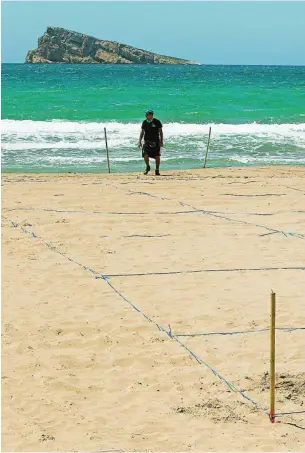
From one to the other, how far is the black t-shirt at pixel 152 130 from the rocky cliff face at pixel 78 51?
3591 inches

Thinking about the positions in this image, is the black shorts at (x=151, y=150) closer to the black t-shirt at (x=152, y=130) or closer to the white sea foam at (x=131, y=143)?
the black t-shirt at (x=152, y=130)

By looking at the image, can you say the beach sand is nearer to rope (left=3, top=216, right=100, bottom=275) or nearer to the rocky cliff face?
rope (left=3, top=216, right=100, bottom=275)

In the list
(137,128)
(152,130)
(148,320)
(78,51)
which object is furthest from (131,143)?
(78,51)

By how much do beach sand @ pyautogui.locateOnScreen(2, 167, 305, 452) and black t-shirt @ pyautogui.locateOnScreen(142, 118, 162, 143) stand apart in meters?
2.10

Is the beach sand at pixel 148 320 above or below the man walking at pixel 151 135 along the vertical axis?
below

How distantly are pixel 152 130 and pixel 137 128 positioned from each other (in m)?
10.4

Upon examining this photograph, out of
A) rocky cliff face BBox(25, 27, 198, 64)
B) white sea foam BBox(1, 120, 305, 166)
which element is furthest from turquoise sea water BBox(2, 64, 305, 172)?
rocky cliff face BBox(25, 27, 198, 64)

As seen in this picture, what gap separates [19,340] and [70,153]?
12.3 m

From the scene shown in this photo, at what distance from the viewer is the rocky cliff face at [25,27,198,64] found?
335 feet

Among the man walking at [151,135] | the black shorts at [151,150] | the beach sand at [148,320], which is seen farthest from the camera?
the black shorts at [151,150]

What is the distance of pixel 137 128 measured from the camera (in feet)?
75.9

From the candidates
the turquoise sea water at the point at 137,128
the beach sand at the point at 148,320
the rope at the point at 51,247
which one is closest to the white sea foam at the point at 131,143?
the turquoise sea water at the point at 137,128

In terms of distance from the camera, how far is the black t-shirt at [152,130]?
1277 cm

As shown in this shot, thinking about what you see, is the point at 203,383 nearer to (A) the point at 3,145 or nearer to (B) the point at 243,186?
(B) the point at 243,186
